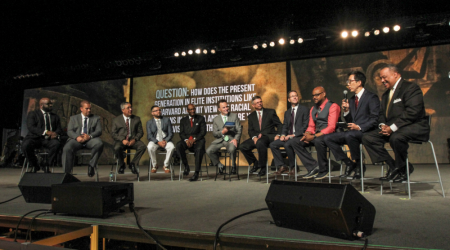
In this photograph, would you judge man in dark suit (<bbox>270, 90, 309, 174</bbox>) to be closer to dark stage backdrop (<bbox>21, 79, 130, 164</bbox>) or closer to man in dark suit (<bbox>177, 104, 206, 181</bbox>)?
man in dark suit (<bbox>177, 104, 206, 181</bbox>)

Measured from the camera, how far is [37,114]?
4.47 m

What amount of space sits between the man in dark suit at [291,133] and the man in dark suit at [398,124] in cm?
107

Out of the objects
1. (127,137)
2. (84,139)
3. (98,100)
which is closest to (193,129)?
(127,137)

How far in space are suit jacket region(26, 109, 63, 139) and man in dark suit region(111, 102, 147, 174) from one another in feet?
2.72

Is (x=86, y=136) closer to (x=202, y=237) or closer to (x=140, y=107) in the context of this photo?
(x=202, y=237)

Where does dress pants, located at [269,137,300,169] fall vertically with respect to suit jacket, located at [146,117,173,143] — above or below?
below

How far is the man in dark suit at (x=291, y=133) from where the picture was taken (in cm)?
398

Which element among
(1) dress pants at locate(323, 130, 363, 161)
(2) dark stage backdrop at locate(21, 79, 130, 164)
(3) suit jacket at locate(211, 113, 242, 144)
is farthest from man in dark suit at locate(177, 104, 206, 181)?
(2) dark stage backdrop at locate(21, 79, 130, 164)

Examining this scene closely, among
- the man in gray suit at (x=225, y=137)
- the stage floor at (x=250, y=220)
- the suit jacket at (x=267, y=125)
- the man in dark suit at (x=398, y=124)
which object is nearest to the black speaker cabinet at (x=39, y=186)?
the stage floor at (x=250, y=220)

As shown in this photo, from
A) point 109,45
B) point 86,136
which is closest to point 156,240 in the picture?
point 86,136

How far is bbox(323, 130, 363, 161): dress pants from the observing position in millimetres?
3156

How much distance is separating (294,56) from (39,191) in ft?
22.5

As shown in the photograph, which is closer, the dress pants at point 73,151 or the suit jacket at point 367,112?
the suit jacket at point 367,112

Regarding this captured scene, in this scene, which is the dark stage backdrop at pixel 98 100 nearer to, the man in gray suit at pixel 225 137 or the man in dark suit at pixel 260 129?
the man in gray suit at pixel 225 137
